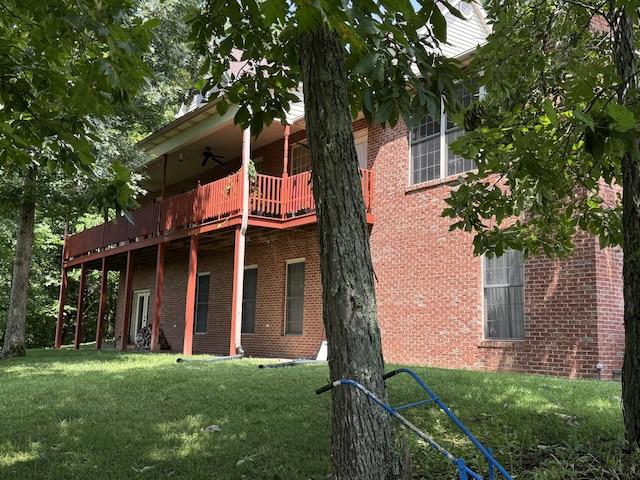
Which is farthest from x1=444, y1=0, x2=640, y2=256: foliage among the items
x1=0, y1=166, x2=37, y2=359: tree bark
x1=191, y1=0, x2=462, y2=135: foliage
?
x1=0, y1=166, x2=37, y2=359: tree bark

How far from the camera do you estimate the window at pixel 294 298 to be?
14.2m

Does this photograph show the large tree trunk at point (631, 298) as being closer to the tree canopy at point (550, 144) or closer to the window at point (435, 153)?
the tree canopy at point (550, 144)

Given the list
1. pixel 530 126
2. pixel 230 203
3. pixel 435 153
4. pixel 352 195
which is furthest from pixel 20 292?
pixel 352 195

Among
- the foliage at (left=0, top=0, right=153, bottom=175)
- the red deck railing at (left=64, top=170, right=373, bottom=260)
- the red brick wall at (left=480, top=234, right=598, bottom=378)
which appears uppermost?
the red deck railing at (left=64, top=170, right=373, bottom=260)

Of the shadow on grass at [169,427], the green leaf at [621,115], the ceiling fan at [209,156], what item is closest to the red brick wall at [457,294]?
the shadow on grass at [169,427]

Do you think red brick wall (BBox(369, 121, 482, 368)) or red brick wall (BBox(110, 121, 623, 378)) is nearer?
red brick wall (BBox(110, 121, 623, 378))

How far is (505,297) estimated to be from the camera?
10023 mm

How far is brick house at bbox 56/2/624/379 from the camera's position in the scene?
9.16 metres

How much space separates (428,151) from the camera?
1195cm

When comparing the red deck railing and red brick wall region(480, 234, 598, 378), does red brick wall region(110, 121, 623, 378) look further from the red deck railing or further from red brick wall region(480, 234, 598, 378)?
the red deck railing

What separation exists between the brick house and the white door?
97.2 inches

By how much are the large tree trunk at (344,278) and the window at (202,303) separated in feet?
50.0

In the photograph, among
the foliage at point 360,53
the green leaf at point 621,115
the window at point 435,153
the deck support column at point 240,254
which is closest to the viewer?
the foliage at point 360,53

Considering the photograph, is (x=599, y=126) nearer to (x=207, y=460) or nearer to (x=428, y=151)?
(x=207, y=460)
